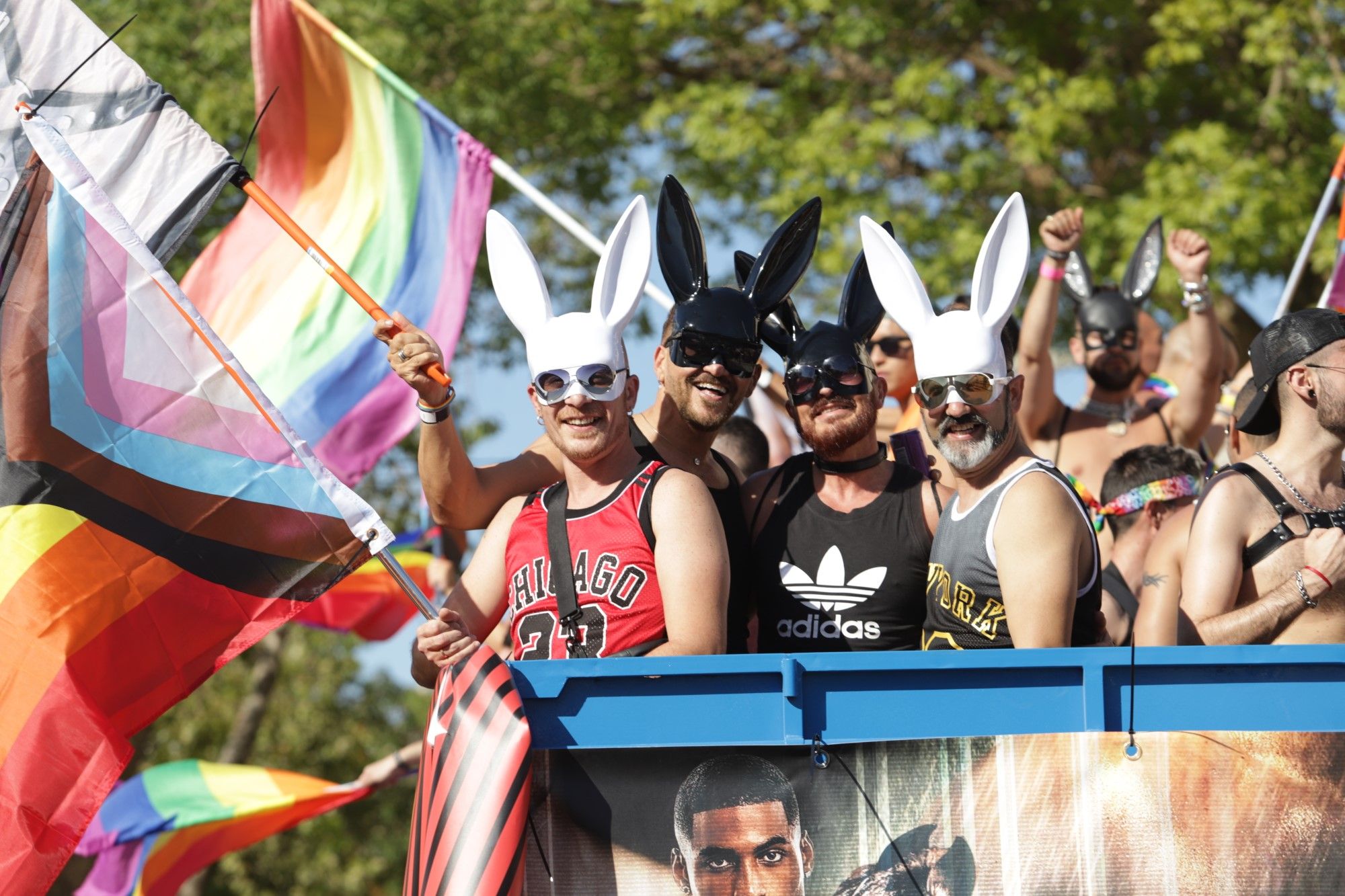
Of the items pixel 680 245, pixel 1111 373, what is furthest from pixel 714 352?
pixel 1111 373

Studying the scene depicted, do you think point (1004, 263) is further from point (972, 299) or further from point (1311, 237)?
point (1311, 237)

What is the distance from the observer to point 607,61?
13.7 meters

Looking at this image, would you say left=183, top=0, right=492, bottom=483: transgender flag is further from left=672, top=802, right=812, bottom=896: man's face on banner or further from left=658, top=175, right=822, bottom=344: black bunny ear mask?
left=672, top=802, right=812, bottom=896: man's face on banner

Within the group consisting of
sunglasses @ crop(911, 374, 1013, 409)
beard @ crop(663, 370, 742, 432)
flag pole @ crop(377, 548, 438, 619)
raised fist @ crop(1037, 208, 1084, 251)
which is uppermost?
raised fist @ crop(1037, 208, 1084, 251)

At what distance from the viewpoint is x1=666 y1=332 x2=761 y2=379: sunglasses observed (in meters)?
4.41

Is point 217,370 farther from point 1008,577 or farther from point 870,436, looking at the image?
point 1008,577

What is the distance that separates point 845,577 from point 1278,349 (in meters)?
1.34

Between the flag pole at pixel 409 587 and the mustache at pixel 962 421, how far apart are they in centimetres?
140

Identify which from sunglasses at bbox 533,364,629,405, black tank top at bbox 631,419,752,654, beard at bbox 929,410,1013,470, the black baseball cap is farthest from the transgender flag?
the black baseball cap

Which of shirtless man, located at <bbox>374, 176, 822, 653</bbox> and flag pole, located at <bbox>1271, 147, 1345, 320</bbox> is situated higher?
flag pole, located at <bbox>1271, 147, 1345, 320</bbox>

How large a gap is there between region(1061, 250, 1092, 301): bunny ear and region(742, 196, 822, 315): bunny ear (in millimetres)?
2427

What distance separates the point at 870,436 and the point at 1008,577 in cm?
75

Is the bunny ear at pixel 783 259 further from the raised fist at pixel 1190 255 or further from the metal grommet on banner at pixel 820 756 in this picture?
the raised fist at pixel 1190 255

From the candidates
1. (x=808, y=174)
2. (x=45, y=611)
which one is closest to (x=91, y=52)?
(x=45, y=611)
